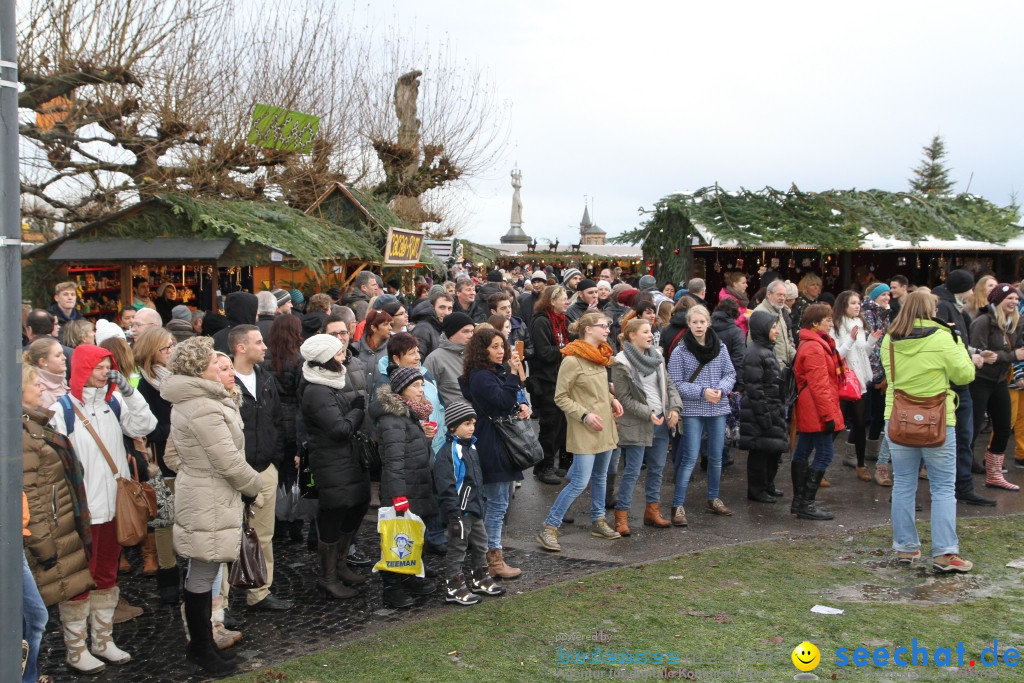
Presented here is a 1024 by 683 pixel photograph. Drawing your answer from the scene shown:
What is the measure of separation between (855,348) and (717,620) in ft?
13.8

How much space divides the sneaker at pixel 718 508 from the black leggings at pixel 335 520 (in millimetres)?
3358

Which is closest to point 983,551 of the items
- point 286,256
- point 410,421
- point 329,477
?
point 410,421

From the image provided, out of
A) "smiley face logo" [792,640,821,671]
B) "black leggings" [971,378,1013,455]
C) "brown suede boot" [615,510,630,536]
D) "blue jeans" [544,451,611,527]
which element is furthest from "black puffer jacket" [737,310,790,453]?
"smiley face logo" [792,640,821,671]

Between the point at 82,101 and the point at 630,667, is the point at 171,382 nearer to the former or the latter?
the point at 630,667

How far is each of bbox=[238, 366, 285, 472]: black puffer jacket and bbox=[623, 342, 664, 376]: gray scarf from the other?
297 centimetres

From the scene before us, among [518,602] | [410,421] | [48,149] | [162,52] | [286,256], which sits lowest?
[518,602]

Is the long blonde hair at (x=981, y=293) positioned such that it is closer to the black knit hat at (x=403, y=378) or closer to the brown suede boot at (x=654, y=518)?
the brown suede boot at (x=654, y=518)

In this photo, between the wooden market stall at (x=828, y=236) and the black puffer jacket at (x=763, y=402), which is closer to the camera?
the black puffer jacket at (x=763, y=402)

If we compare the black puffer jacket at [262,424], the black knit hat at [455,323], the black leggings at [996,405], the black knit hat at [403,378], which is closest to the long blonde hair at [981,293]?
the black leggings at [996,405]

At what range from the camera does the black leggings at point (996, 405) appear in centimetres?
820

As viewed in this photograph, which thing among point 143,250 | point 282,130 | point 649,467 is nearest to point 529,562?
point 649,467

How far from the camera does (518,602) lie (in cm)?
563

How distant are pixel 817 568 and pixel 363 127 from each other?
58.8 feet

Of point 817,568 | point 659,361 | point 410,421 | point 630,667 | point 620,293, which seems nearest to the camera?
point 630,667
